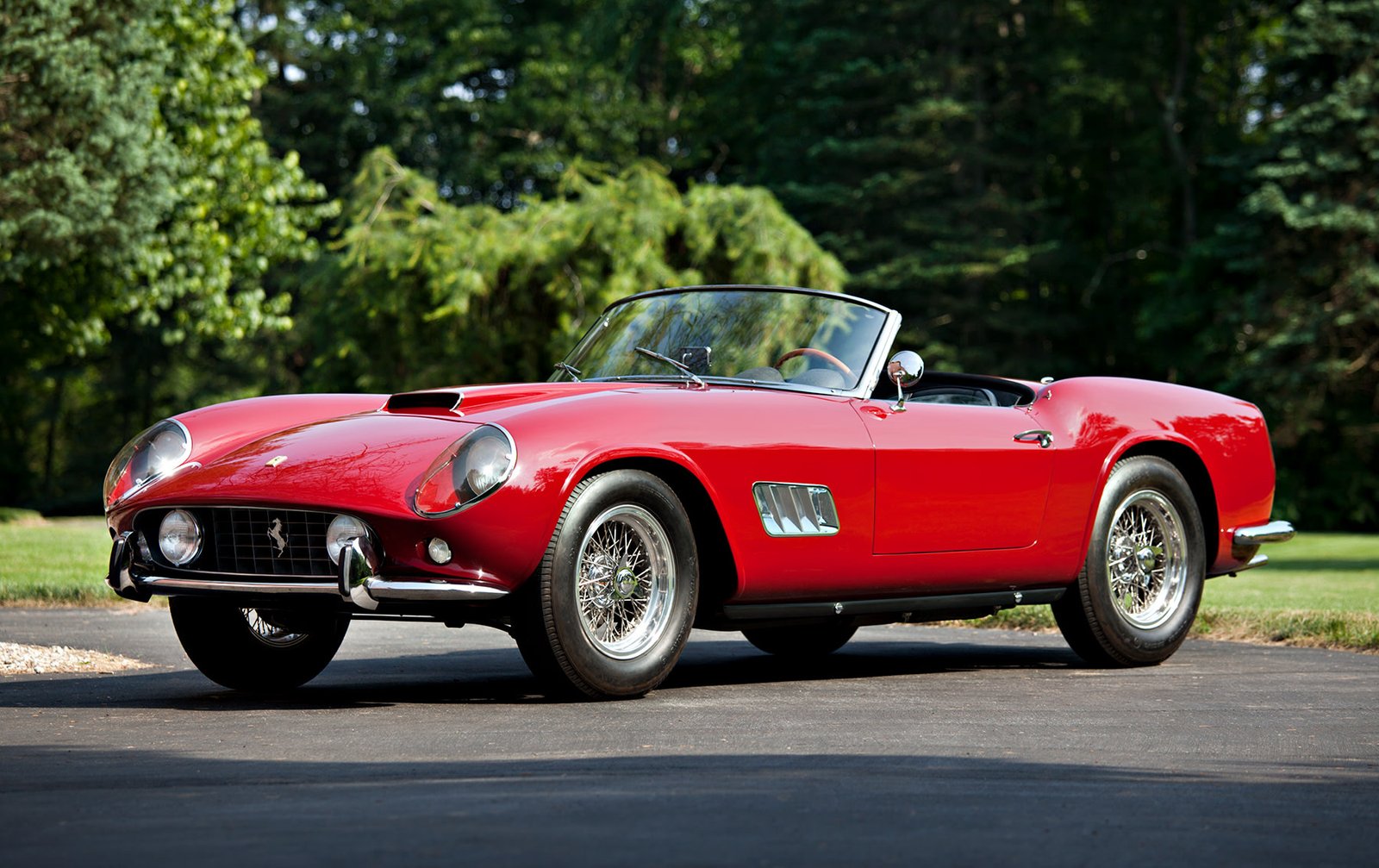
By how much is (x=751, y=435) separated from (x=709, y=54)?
41.5 m

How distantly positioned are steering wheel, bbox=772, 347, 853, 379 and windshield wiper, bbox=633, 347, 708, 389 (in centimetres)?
39

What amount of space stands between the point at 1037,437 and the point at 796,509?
148cm

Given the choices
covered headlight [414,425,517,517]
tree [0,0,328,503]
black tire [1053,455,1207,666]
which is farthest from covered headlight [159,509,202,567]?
tree [0,0,328,503]

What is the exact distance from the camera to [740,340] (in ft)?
24.1

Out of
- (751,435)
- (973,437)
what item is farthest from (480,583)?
→ (973,437)

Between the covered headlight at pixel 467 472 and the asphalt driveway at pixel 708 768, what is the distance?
705 millimetres

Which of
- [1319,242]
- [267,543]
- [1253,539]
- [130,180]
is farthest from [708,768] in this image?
[1319,242]

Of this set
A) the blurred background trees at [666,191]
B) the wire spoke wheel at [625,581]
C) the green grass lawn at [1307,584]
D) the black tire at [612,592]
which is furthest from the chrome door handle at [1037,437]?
the blurred background trees at [666,191]

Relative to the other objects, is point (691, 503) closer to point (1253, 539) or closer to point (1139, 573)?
point (1139, 573)

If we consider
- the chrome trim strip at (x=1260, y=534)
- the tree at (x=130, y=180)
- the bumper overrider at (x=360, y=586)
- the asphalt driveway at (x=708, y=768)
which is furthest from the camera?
the tree at (x=130, y=180)

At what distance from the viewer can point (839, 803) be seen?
13.5 feet

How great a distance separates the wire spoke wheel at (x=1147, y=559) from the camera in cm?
797

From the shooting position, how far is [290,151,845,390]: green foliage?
25234 millimetres

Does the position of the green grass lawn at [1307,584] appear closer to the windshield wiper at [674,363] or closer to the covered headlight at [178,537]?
the windshield wiper at [674,363]
